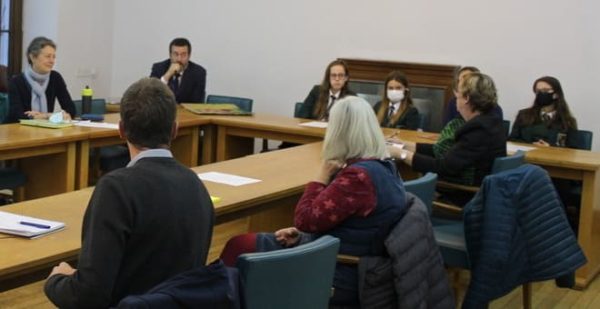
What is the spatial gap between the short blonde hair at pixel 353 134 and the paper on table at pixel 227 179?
0.76 m

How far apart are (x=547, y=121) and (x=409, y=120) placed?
103 cm

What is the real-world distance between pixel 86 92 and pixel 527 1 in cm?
369

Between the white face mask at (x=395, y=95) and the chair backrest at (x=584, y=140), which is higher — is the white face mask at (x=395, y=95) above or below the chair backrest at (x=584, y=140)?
above

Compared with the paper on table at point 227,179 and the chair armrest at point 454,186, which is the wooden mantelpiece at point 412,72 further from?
the paper on table at point 227,179

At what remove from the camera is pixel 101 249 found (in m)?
1.90

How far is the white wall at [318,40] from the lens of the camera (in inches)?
264

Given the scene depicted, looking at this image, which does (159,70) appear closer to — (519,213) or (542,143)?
(542,143)

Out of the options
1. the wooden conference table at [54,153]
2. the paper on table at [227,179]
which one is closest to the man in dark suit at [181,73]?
the wooden conference table at [54,153]

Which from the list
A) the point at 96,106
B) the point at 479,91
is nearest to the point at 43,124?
the point at 96,106

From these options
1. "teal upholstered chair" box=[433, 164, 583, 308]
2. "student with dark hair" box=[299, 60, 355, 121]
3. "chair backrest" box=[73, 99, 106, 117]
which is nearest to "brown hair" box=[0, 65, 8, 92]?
"chair backrest" box=[73, 99, 106, 117]

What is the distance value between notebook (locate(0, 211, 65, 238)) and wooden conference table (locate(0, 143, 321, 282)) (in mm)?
26

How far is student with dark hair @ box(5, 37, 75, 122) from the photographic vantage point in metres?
5.46

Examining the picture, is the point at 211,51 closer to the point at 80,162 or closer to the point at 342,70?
the point at 342,70

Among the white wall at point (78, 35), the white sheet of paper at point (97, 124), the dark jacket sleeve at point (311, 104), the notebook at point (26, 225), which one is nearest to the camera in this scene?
the notebook at point (26, 225)
